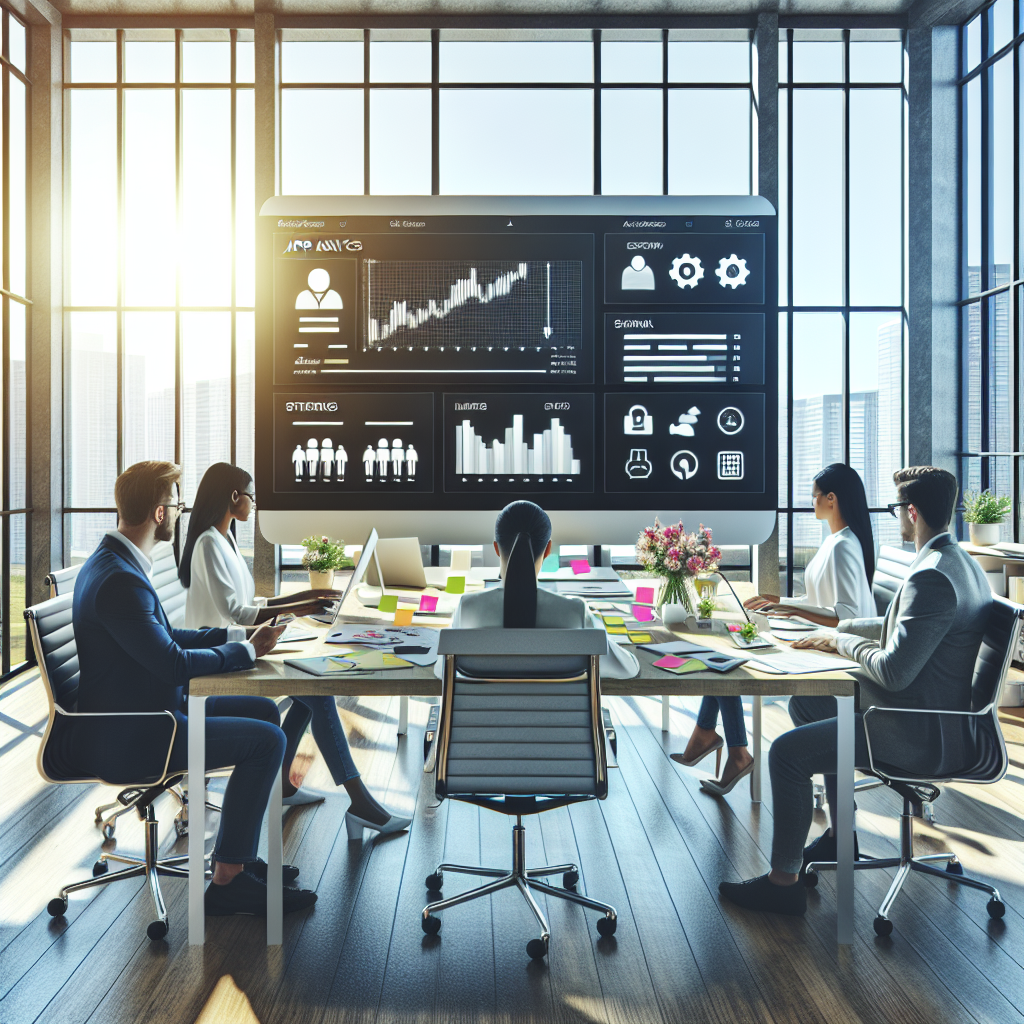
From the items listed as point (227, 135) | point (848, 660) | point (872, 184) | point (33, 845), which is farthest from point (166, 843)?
point (872, 184)

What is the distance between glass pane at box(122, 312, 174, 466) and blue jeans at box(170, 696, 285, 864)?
4258 mm

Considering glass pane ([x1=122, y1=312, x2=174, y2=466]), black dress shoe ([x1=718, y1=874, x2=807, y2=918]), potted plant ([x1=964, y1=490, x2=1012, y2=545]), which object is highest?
glass pane ([x1=122, y1=312, x2=174, y2=466])

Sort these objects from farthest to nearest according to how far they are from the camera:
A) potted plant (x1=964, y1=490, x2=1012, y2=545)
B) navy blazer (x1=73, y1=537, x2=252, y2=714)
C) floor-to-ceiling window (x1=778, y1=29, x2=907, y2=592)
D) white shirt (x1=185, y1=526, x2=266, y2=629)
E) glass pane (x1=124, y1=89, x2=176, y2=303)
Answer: floor-to-ceiling window (x1=778, y1=29, x2=907, y2=592) → glass pane (x1=124, y1=89, x2=176, y2=303) → potted plant (x1=964, y1=490, x2=1012, y2=545) → white shirt (x1=185, y1=526, x2=266, y2=629) → navy blazer (x1=73, y1=537, x2=252, y2=714)

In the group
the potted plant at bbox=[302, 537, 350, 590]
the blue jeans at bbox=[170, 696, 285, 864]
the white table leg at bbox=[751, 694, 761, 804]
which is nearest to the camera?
the blue jeans at bbox=[170, 696, 285, 864]

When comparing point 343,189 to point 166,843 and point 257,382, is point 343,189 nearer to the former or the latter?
point 257,382

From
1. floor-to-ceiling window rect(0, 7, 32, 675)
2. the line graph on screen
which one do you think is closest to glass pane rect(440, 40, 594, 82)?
the line graph on screen

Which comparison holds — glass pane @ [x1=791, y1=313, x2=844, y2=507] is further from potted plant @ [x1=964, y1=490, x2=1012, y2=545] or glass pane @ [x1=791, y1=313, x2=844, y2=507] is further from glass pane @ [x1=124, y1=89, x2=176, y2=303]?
glass pane @ [x1=124, y1=89, x2=176, y2=303]

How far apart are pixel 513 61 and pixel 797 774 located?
18.7 ft

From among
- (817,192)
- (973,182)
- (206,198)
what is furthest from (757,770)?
(206,198)

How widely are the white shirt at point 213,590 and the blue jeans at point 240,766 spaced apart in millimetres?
863

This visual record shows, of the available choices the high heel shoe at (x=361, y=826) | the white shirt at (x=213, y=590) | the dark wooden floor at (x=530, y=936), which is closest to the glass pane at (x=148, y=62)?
the white shirt at (x=213, y=590)

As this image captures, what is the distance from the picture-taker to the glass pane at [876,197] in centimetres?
641

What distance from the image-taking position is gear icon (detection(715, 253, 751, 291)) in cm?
521

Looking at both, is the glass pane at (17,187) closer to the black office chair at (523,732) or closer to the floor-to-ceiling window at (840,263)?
the black office chair at (523,732)
